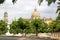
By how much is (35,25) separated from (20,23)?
3473 millimetres

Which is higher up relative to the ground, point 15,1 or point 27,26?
point 15,1

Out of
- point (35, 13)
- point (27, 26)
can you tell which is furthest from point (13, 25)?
point (35, 13)

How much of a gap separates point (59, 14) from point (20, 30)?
35.2 meters

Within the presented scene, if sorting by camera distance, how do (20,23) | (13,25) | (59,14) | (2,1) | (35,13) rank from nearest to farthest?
(2,1) → (59,14) → (20,23) → (13,25) → (35,13)

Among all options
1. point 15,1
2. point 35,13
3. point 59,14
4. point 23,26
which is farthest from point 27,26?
point 35,13

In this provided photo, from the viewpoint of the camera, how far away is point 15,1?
12258mm

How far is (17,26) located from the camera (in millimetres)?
56000

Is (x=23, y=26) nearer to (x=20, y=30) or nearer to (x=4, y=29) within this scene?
(x=20, y=30)

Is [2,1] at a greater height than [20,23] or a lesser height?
greater

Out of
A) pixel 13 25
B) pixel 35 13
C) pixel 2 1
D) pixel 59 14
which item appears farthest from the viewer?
pixel 35 13

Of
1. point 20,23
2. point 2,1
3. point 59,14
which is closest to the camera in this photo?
point 2,1

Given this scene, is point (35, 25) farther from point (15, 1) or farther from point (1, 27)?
point (15, 1)

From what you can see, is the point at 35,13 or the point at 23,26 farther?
the point at 35,13

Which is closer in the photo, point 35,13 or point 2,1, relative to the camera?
point 2,1
